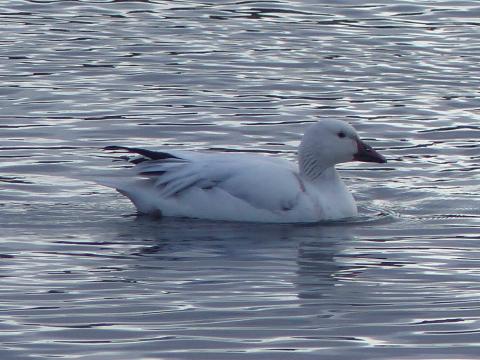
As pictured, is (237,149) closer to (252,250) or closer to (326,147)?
(326,147)

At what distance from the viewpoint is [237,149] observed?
14.0m

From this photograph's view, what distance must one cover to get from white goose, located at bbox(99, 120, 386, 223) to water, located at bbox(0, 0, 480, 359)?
0.14 m

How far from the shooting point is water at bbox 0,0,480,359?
8.88m

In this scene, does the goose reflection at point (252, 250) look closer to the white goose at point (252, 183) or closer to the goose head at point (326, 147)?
the white goose at point (252, 183)

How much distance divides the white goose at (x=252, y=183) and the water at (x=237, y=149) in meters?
0.14

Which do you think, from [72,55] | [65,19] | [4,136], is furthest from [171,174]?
[65,19]

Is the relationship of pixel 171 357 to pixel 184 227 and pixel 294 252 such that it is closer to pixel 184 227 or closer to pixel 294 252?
pixel 294 252

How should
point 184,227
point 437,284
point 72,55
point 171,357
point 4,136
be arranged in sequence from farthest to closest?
point 72,55 → point 4,136 → point 184,227 → point 437,284 → point 171,357

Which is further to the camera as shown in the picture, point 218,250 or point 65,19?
point 65,19

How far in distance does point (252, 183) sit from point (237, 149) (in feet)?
6.77

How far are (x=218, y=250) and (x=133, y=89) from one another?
5423 millimetres

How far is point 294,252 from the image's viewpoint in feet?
36.5

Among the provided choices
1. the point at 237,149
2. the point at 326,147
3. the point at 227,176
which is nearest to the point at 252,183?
the point at 227,176

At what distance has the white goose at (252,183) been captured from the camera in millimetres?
12031
